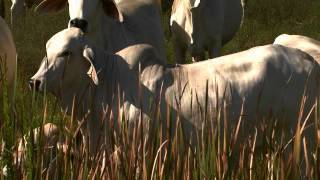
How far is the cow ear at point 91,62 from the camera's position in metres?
5.95

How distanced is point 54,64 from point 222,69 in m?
1.00

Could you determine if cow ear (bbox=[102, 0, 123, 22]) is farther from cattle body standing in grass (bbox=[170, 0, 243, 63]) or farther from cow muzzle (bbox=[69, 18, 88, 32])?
cattle body standing in grass (bbox=[170, 0, 243, 63])

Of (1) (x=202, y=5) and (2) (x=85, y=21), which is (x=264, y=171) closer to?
(2) (x=85, y=21)

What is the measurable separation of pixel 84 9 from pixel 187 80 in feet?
7.29

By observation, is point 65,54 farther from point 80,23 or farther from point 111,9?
point 111,9

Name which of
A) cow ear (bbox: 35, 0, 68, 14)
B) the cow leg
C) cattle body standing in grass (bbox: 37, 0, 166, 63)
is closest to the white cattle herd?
cattle body standing in grass (bbox: 37, 0, 166, 63)

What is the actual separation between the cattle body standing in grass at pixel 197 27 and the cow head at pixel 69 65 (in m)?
4.38

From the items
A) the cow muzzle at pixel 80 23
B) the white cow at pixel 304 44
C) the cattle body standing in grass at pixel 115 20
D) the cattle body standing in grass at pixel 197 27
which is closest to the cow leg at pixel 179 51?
the cattle body standing in grass at pixel 197 27

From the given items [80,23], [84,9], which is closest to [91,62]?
[80,23]

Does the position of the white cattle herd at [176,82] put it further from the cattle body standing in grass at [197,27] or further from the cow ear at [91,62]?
the cattle body standing in grass at [197,27]

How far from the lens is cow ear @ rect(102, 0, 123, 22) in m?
8.35

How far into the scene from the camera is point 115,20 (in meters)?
8.48

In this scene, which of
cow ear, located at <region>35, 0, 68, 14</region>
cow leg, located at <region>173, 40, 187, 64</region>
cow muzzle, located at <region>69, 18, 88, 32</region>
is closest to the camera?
cow muzzle, located at <region>69, 18, 88, 32</region>

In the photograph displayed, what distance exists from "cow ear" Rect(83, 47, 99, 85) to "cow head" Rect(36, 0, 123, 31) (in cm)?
174
